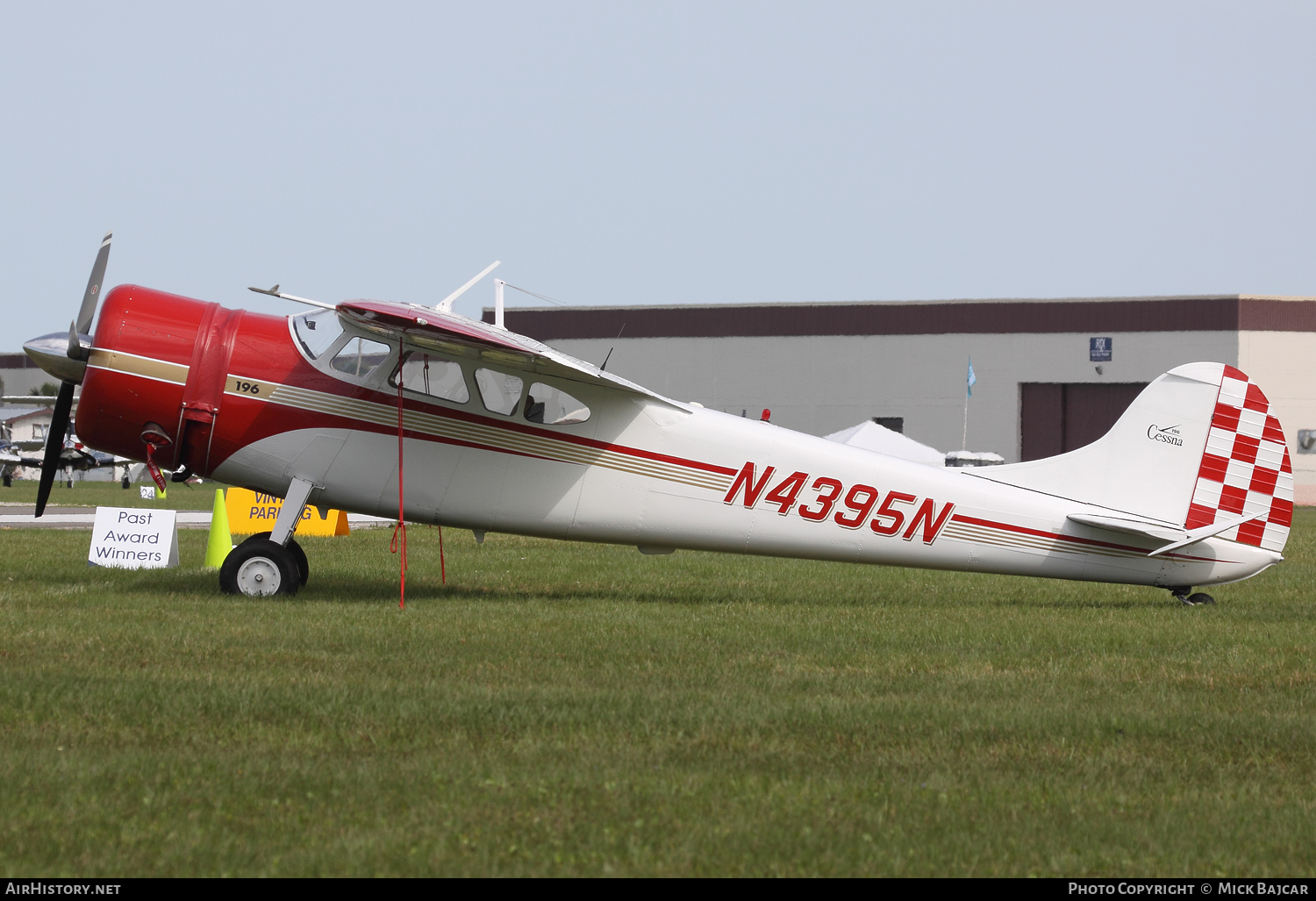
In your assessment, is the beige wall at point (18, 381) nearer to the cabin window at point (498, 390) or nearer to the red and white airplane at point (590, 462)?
the red and white airplane at point (590, 462)

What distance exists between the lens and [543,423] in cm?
1083

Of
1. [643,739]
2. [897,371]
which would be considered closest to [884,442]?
[897,371]

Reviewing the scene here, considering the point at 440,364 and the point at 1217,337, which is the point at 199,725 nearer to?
the point at 440,364

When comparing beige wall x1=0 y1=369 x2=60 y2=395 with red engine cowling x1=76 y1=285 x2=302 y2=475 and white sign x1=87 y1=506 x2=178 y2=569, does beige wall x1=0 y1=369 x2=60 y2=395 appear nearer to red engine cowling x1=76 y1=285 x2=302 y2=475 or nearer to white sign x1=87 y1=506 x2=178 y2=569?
white sign x1=87 y1=506 x2=178 y2=569

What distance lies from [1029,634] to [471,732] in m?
5.13

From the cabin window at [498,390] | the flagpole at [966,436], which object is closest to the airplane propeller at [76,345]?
the cabin window at [498,390]

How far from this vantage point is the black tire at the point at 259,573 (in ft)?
35.0

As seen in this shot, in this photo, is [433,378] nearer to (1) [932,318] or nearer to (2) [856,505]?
(2) [856,505]

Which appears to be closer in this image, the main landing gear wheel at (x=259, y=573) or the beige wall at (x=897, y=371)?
the main landing gear wheel at (x=259, y=573)

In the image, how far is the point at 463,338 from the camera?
32.3 feet

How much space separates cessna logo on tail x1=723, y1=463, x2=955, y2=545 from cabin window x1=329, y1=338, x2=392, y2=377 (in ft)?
11.2

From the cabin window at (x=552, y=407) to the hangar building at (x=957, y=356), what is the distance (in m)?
47.7

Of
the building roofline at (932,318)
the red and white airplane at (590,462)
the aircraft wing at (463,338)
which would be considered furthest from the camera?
the building roofline at (932,318)
